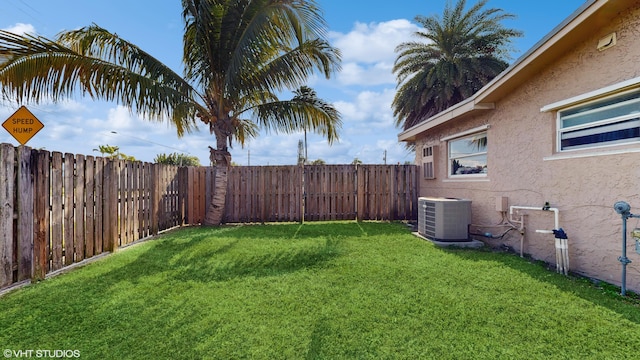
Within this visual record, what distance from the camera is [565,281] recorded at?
3.95 meters

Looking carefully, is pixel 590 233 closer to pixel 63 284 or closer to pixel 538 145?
pixel 538 145

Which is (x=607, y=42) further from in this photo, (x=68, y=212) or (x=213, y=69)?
(x=68, y=212)

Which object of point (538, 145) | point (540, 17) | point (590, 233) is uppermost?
point (540, 17)

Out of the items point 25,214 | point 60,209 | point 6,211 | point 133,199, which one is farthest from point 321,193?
point 6,211

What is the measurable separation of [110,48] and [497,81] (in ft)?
27.3

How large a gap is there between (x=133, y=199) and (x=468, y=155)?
7.88 meters

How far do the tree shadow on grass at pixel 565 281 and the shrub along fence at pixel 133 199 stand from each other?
420 centimetres

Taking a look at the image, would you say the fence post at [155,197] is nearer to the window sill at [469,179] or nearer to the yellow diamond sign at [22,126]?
the yellow diamond sign at [22,126]

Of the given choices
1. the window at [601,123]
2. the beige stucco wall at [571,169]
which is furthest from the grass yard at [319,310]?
the window at [601,123]

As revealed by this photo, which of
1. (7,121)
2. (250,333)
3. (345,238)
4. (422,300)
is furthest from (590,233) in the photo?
(7,121)

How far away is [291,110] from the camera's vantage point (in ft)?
27.9

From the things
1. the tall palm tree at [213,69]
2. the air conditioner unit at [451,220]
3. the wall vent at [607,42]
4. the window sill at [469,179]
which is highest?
the tall palm tree at [213,69]

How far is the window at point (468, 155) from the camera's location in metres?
6.82

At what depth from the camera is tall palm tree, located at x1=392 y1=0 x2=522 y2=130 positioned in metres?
14.2
